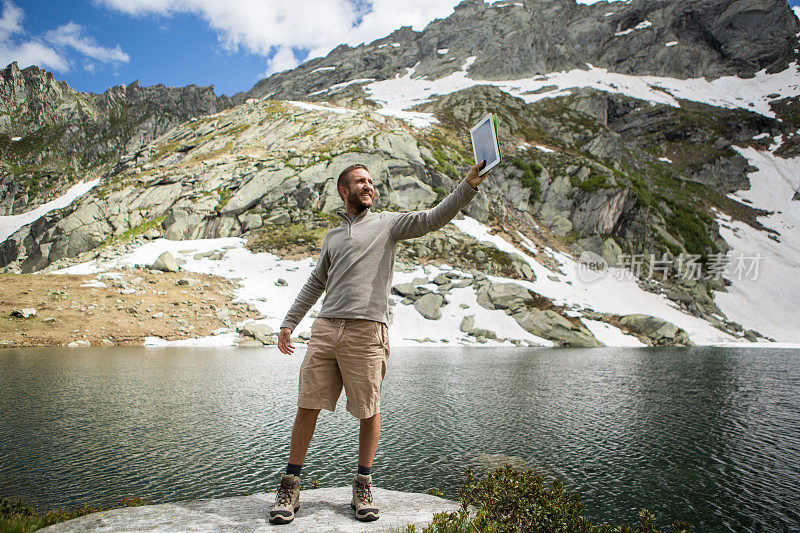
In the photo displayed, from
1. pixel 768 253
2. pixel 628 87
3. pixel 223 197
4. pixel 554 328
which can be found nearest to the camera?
pixel 554 328

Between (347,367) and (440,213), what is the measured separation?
66.7 inches

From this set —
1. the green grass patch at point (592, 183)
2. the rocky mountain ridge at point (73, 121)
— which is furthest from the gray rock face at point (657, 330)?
the rocky mountain ridge at point (73, 121)

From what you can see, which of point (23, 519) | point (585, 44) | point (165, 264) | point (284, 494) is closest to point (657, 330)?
point (284, 494)

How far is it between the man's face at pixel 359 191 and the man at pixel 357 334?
0.03 feet

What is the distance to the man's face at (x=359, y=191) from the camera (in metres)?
4.32

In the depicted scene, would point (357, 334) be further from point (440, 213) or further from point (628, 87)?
point (628, 87)

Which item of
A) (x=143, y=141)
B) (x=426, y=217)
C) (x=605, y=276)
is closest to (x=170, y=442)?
(x=426, y=217)

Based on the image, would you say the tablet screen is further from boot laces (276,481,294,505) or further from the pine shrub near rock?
boot laces (276,481,294,505)

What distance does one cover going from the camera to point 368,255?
4117mm

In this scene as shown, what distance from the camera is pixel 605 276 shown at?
A: 52.0 m

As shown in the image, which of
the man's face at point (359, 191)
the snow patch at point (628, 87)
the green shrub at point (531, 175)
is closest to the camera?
the man's face at point (359, 191)

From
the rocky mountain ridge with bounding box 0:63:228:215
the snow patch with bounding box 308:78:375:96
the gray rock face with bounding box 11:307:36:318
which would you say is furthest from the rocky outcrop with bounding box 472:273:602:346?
the rocky mountain ridge with bounding box 0:63:228:215

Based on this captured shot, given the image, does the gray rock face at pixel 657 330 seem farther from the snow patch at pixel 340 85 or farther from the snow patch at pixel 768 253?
the snow patch at pixel 340 85

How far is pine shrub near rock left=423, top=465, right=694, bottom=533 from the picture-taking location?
10.2ft
